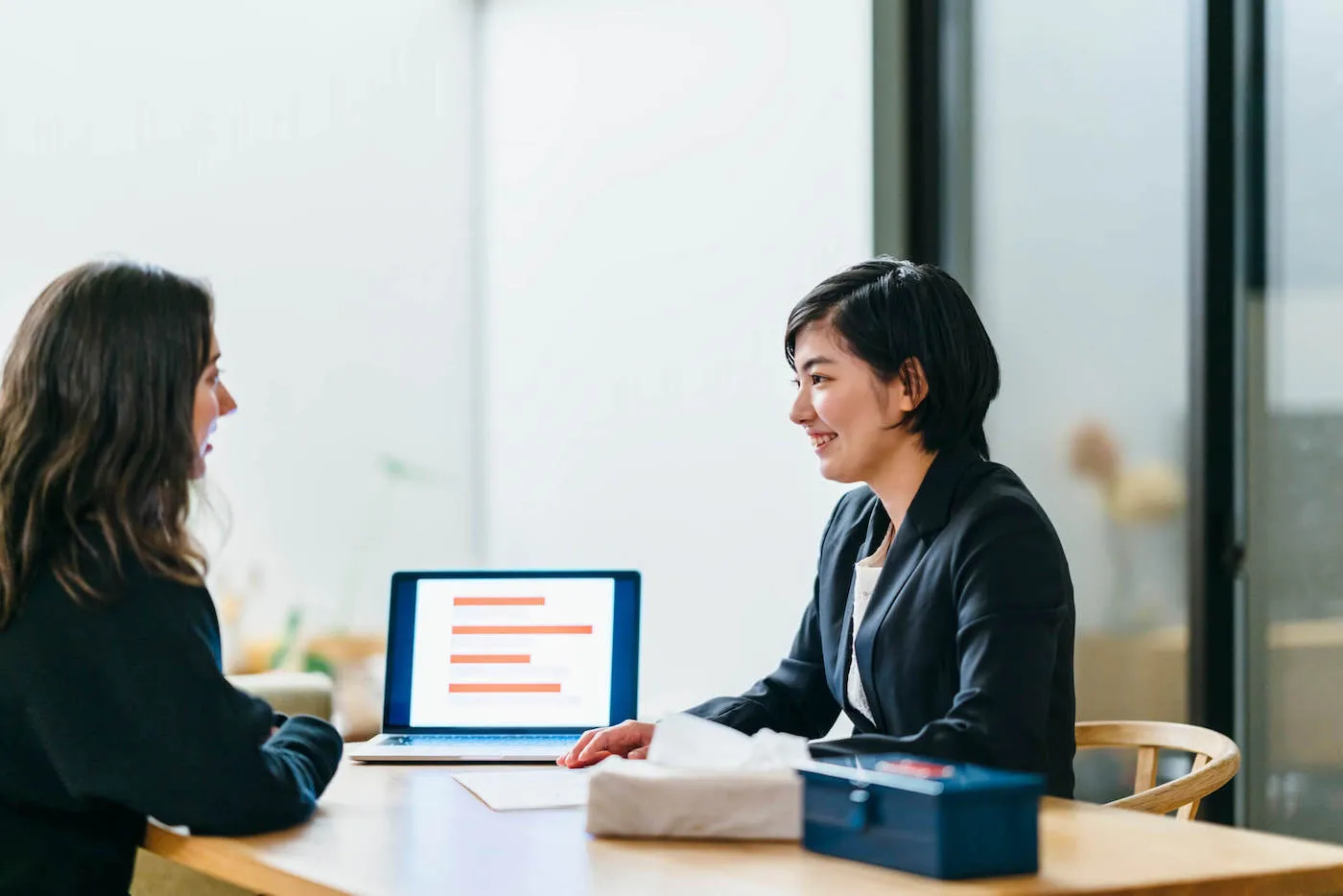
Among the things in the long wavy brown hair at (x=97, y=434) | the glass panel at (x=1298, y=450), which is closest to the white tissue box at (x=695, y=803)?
the long wavy brown hair at (x=97, y=434)

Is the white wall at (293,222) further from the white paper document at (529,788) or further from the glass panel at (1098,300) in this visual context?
the white paper document at (529,788)

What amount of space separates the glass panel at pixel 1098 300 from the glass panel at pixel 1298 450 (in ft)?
0.56

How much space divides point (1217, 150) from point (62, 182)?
9.76ft

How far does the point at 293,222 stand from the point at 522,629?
9.45ft

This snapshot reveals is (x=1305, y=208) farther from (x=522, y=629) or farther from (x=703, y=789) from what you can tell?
(x=703, y=789)

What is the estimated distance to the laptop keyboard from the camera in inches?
79.3

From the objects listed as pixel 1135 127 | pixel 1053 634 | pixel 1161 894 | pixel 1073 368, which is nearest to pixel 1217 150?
pixel 1135 127

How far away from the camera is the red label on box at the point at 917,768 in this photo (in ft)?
4.41

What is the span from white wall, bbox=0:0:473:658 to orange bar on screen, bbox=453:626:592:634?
2508 mm

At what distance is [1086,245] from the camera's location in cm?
349

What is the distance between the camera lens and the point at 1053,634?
71.1 inches

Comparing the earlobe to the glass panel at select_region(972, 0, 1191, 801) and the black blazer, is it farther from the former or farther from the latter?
the glass panel at select_region(972, 0, 1191, 801)

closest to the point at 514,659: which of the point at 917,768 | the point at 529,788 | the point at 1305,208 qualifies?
the point at 529,788

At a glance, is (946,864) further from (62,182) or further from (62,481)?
(62,182)
